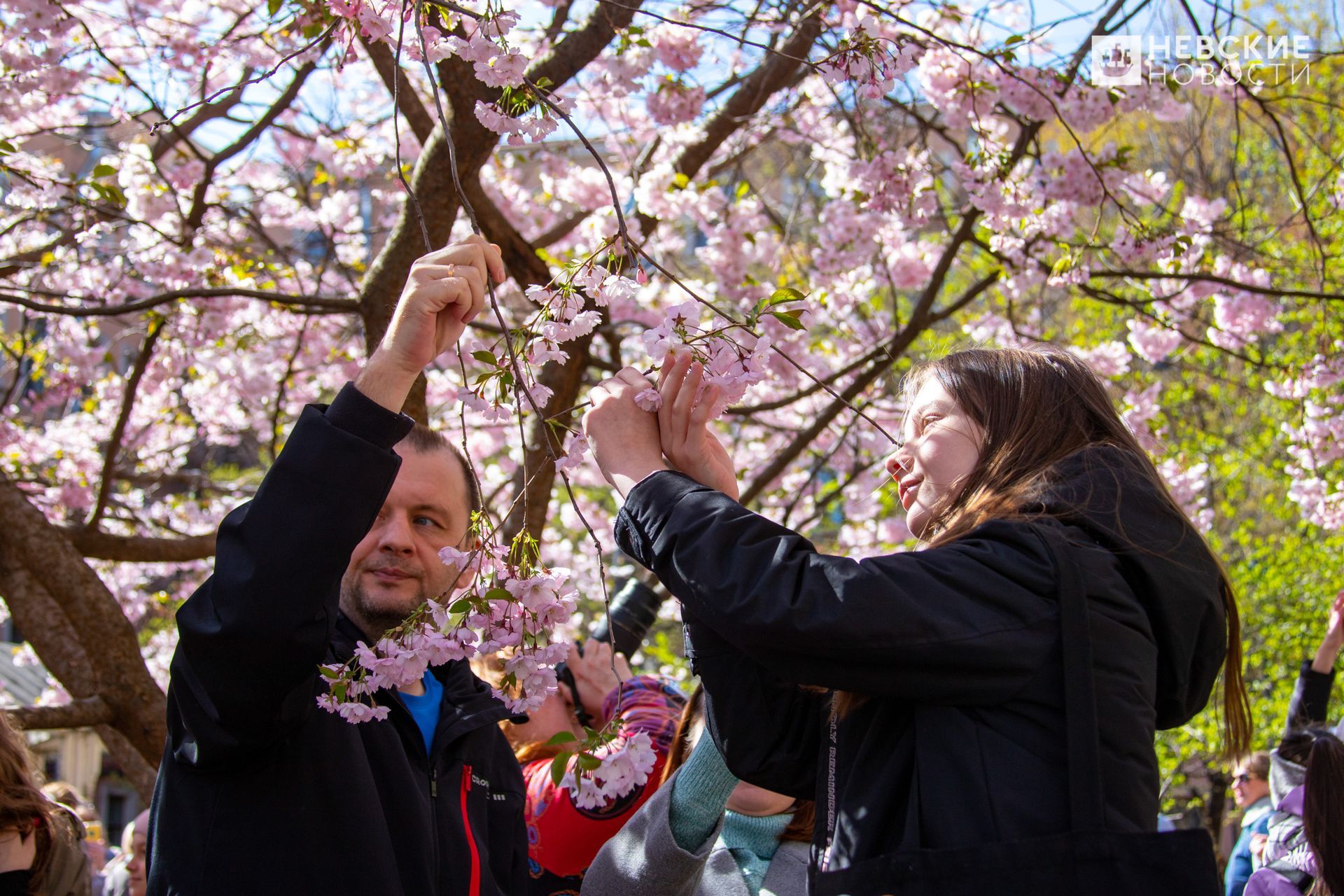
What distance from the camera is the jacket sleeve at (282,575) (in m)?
1.43

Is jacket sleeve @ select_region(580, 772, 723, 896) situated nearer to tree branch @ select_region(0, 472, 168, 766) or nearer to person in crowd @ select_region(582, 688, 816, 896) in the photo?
person in crowd @ select_region(582, 688, 816, 896)

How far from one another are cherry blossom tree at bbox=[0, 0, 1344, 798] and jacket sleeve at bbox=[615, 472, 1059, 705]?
0.73 feet

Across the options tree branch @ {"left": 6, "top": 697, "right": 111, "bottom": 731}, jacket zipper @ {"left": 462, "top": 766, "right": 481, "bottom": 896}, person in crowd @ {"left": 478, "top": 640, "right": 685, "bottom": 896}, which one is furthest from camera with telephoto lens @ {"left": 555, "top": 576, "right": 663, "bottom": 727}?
tree branch @ {"left": 6, "top": 697, "right": 111, "bottom": 731}

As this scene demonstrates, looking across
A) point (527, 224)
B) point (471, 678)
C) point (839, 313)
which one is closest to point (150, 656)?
point (527, 224)

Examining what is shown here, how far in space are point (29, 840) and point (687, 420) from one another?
1.99 metres

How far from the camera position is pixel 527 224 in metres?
6.63

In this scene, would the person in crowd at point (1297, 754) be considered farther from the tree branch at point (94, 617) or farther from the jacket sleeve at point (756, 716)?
the tree branch at point (94, 617)

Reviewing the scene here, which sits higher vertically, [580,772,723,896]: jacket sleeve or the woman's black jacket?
the woman's black jacket

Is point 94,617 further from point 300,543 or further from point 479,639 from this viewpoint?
point 479,639

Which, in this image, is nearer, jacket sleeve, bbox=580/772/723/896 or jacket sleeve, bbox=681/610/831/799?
jacket sleeve, bbox=681/610/831/799

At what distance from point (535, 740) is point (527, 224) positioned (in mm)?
4330

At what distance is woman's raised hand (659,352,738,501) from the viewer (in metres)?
1.49

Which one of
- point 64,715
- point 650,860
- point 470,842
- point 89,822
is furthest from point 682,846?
point 89,822

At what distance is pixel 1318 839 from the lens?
302 centimetres
